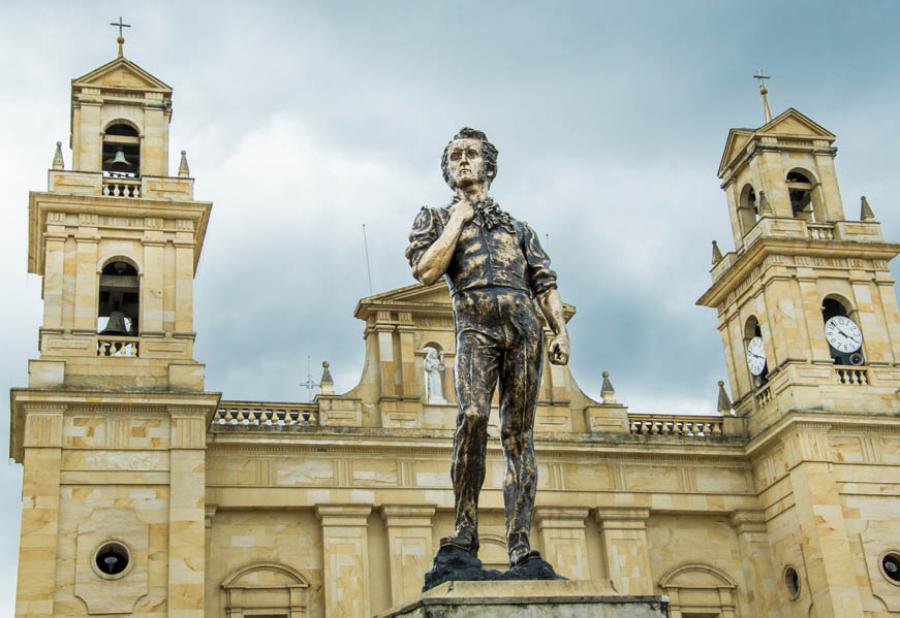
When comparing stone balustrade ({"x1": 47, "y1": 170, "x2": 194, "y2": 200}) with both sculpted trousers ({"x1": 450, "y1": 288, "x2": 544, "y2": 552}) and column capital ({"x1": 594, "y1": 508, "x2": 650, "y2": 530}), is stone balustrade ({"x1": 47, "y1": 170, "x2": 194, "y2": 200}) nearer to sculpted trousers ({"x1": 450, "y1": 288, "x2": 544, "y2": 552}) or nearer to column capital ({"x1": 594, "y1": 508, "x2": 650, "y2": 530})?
column capital ({"x1": 594, "y1": 508, "x2": 650, "y2": 530})

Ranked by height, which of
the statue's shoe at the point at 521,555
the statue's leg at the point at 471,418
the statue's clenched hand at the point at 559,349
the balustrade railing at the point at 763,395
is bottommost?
the statue's shoe at the point at 521,555

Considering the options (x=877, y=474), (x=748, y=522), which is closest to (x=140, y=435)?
(x=748, y=522)

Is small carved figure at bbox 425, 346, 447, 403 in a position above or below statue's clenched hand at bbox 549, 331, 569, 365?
above

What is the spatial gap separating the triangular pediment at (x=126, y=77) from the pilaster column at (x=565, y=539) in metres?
Result: 10.5

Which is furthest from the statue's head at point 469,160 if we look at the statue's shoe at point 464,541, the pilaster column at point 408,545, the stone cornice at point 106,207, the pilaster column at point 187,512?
the stone cornice at point 106,207

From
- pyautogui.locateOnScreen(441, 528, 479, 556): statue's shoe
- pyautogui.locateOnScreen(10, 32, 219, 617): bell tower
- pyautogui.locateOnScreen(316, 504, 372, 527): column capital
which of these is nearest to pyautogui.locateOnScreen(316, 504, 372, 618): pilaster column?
pyautogui.locateOnScreen(316, 504, 372, 527): column capital

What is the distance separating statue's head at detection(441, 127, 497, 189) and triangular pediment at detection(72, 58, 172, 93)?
1757 cm

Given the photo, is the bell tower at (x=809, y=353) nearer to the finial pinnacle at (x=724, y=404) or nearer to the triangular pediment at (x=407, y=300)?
the finial pinnacle at (x=724, y=404)

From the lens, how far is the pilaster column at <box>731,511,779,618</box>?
24.7 metres

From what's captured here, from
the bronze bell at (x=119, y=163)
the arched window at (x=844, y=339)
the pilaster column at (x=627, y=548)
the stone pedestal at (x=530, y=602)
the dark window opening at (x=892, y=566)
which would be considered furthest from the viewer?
the arched window at (x=844, y=339)

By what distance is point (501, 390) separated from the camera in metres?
8.00

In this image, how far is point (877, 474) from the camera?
24.3 m

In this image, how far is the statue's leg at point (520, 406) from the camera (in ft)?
26.0

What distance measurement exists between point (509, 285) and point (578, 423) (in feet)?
57.0
